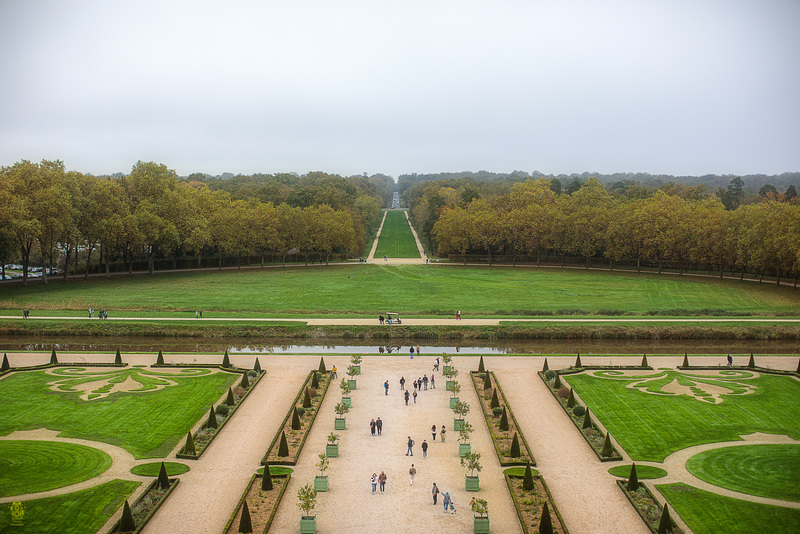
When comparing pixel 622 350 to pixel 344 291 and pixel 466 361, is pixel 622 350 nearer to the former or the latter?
pixel 466 361

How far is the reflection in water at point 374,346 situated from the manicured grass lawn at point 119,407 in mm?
11206

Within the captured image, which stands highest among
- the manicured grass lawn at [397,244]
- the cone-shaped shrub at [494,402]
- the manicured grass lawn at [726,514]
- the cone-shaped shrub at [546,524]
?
the manicured grass lawn at [397,244]

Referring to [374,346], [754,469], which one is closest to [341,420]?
[754,469]

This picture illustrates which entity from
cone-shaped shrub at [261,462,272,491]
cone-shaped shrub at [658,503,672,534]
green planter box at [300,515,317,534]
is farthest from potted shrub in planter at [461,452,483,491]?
cone-shaped shrub at [261,462,272,491]

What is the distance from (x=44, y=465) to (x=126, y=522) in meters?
9.49

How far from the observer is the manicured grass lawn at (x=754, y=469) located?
3030cm

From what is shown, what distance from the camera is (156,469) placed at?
105 ft

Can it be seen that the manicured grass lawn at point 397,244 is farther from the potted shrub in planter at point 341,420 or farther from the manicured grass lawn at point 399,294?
the potted shrub in planter at point 341,420

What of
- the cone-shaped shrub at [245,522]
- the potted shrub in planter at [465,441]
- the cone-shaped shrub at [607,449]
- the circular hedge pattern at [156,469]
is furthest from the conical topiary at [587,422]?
the circular hedge pattern at [156,469]

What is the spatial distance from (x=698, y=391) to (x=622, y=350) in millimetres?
15433

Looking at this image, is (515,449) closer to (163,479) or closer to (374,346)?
(163,479)

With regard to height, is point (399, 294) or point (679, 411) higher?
point (399, 294)

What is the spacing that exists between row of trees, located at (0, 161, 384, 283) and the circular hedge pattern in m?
62.0

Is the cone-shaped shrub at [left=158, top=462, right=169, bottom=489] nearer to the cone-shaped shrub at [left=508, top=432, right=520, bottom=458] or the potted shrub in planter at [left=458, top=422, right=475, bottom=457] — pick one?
the potted shrub in planter at [left=458, top=422, right=475, bottom=457]
